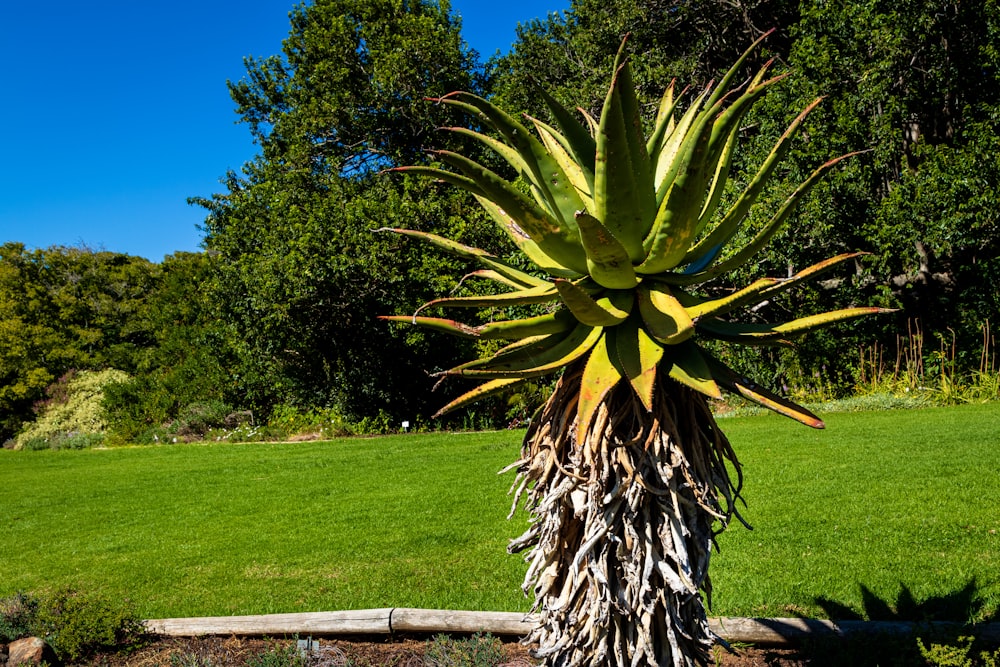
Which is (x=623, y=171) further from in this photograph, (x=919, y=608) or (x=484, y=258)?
(x=919, y=608)

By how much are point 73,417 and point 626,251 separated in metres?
26.5

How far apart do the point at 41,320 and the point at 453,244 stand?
3382 centimetres

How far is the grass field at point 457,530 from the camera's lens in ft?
15.9

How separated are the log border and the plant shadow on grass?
0.02 metres

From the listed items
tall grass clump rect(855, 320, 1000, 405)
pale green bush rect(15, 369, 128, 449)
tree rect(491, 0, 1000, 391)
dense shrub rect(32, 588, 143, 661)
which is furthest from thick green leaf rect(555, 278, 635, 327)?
pale green bush rect(15, 369, 128, 449)

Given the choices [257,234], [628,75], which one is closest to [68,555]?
[628,75]

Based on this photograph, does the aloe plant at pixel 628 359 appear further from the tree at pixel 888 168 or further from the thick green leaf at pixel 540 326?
the tree at pixel 888 168

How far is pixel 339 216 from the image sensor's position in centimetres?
1688

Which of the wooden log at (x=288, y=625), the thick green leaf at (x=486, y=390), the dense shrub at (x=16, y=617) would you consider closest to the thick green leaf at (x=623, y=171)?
the thick green leaf at (x=486, y=390)

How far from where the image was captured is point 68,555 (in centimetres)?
729

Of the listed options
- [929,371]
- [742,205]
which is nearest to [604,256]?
[742,205]

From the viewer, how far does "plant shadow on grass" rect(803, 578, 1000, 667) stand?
10.4ft

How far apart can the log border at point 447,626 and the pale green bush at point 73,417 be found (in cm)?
1999

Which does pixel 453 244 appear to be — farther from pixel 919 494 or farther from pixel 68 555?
pixel 68 555
